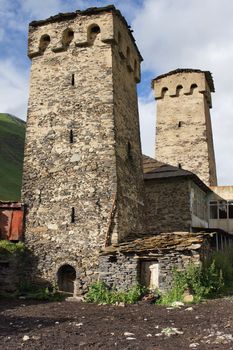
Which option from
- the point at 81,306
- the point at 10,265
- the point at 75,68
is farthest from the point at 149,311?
the point at 75,68

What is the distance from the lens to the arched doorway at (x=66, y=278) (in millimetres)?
16344

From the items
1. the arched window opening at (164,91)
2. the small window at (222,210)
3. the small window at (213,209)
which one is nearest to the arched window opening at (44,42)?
the small window at (213,209)

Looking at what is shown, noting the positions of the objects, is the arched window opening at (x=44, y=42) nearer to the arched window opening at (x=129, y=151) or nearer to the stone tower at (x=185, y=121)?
the arched window opening at (x=129, y=151)

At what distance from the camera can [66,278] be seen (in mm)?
16531

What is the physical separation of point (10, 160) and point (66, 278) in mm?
60544

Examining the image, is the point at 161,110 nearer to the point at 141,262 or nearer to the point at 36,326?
the point at 141,262

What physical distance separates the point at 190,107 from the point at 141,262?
1869 cm

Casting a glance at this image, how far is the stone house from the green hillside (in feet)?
108

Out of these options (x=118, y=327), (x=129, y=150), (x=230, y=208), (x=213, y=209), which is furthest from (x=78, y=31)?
(x=230, y=208)

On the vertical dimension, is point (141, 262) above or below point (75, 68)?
below

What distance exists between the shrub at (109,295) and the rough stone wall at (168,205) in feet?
25.4

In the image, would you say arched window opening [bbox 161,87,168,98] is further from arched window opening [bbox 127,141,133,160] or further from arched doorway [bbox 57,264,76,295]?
arched doorway [bbox 57,264,76,295]

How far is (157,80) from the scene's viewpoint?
3303cm

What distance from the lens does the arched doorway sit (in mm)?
16344
